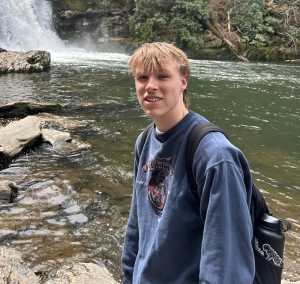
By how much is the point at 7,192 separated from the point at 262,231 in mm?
4700

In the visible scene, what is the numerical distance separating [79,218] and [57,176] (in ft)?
5.10

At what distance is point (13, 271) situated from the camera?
3.42 m

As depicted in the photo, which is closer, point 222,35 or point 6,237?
point 6,237

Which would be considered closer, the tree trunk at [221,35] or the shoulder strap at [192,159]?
the shoulder strap at [192,159]

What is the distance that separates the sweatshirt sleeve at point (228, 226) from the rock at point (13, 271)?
7.45 ft

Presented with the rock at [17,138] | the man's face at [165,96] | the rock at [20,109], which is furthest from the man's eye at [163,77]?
the rock at [20,109]

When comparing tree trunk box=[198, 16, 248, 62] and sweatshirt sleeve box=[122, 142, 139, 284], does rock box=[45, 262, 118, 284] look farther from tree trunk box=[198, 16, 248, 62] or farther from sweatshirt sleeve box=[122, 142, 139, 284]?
tree trunk box=[198, 16, 248, 62]

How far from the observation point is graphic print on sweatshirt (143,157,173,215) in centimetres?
182

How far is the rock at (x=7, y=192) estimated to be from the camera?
18.5 feet

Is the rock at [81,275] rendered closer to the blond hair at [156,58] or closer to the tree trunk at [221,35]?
the blond hair at [156,58]

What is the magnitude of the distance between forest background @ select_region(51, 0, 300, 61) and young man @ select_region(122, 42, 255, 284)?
25383mm

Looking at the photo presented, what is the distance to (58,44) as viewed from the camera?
27.7 metres

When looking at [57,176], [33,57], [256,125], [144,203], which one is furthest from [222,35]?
[144,203]

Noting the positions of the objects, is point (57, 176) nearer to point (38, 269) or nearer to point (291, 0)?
point (38, 269)
